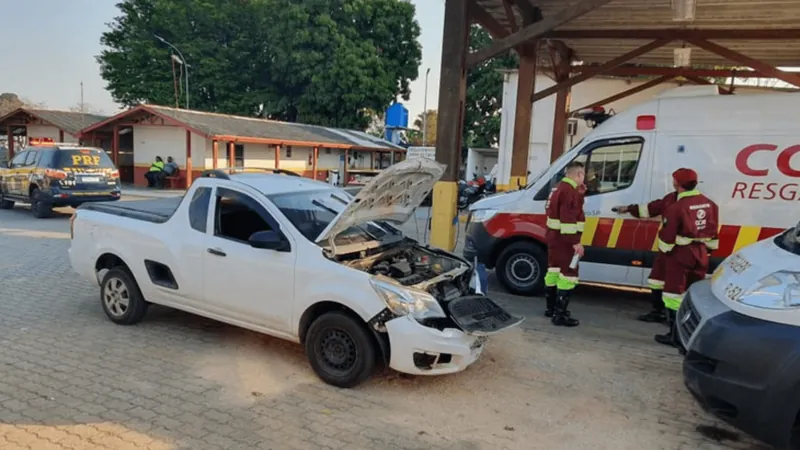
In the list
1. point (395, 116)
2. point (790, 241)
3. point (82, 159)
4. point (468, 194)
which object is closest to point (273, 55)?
point (395, 116)

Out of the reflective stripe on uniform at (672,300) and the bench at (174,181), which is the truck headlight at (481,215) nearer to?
the reflective stripe on uniform at (672,300)

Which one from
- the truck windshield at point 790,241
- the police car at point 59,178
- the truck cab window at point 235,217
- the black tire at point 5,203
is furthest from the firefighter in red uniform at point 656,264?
the black tire at point 5,203

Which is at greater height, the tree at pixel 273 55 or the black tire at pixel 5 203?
the tree at pixel 273 55

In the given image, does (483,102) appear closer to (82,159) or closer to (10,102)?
(82,159)

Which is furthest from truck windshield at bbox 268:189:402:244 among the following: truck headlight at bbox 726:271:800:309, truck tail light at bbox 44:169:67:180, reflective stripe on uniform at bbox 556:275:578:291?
truck tail light at bbox 44:169:67:180

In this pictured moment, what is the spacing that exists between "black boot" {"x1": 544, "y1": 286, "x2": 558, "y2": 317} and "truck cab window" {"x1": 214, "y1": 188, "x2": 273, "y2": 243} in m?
3.35

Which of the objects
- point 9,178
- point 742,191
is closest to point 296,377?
point 742,191

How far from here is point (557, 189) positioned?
240 inches

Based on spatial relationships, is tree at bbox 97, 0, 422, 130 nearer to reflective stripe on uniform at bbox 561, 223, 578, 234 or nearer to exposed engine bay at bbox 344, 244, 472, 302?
reflective stripe on uniform at bbox 561, 223, 578, 234

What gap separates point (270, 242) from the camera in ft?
14.8

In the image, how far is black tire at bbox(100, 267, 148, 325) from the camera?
5.53m

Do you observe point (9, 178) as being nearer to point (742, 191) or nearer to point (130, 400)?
point (130, 400)

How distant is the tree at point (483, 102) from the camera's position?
117 ft

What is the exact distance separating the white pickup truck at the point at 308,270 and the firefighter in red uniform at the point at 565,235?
149cm
